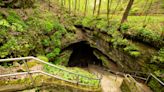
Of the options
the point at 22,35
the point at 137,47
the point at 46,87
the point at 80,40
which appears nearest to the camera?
the point at 46,87

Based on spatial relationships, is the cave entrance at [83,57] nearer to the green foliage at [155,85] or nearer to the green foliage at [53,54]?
the green foliage at [53,54]

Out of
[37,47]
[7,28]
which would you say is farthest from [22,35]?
[37,47]

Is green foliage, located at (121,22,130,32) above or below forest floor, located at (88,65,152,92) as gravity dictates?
above

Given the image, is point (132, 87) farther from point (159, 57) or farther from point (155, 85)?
point (159, 57)

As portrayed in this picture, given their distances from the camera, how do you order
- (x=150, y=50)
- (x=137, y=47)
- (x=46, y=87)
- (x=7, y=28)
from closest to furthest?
(x=46, y=87)
(x=7, y=28)
(x=150, y=50)
(x=137, y=47)

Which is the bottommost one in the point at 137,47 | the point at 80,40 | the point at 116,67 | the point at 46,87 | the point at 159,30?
the point at 116,67

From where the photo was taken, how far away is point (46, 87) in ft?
15.5

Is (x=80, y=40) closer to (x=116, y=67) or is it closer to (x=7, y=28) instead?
(x=116, y=67)

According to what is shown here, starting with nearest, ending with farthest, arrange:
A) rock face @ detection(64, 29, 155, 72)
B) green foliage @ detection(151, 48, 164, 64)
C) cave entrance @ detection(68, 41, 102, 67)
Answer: green foliage @ detection(151, 48, 164, 64) < rock face @ detection(64, 29, 155, 72) < cave entrance @ detection(68, 41, 102, 67)

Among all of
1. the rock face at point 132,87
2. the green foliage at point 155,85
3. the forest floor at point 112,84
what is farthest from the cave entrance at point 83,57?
the green foliage at point 155,85

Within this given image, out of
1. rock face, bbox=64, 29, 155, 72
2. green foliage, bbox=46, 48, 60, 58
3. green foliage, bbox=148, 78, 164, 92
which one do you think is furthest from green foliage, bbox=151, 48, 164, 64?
green foliage, bbox=46, 48, 60, 58

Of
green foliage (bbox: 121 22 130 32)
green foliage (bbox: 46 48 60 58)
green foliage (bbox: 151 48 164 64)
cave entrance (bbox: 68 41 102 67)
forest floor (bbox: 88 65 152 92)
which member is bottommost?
cave entrance (bbox: 68 41 102 67)

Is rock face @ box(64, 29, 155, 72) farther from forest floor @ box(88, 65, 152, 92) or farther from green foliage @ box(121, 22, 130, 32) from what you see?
green foliage @ box(121, 22, 130, 32)

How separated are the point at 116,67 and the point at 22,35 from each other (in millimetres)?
10956
